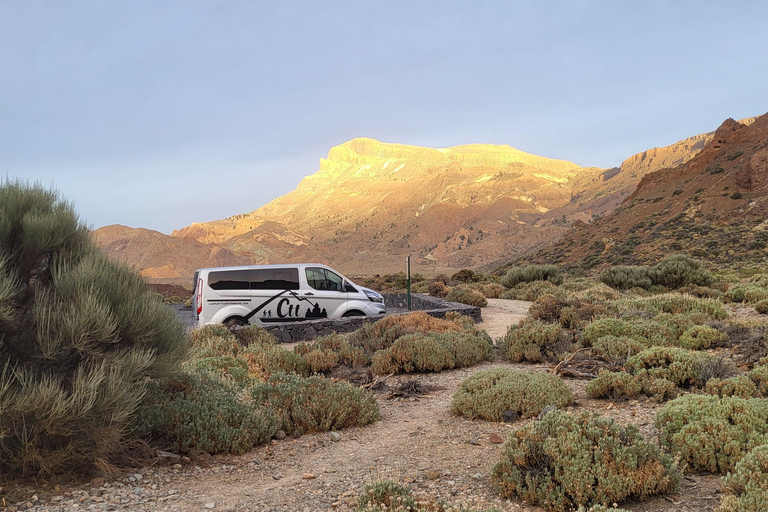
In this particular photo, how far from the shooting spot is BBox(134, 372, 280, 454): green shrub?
473cm

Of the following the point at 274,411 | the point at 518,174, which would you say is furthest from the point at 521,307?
the point at 518,174

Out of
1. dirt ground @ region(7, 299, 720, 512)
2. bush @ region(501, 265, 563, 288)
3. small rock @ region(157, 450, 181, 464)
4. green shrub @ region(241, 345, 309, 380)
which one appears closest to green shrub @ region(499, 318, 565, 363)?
dirt ground @ region(7, 299, 720, 512)

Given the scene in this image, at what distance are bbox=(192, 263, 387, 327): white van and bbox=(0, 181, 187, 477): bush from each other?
25.4 ft

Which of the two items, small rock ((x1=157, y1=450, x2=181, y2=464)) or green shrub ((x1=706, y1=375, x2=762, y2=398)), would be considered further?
green shrub ((x1=706, y1=375, x2=762, y2=398))

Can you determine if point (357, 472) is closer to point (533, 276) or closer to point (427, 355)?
point (427, 355)

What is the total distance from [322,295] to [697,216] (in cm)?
3352

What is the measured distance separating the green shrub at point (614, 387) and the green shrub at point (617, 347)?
1.48 m

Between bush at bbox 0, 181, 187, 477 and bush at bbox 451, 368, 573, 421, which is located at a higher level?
bush at bbox 0, 181, 187, 477

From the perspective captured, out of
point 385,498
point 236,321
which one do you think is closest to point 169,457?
point 385,498

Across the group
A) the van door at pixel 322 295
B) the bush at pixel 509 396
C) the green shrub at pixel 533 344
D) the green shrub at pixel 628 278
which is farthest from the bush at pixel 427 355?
the green shrub at pixel 628 278

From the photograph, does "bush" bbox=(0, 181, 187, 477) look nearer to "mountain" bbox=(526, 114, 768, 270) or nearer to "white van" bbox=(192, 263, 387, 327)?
"white van" bbox=(192, 263, 387, 327)

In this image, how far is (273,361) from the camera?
827 centimetres

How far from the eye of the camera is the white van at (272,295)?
1221cm

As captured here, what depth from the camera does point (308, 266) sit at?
42.6 feet
